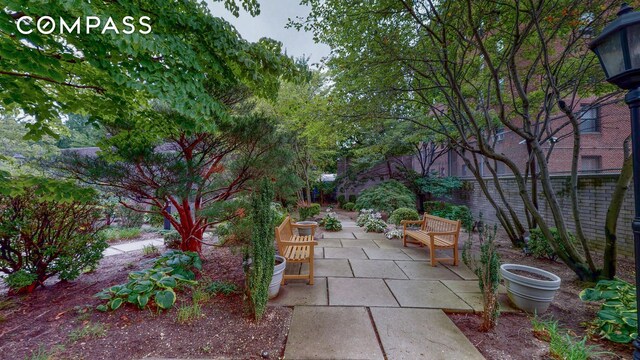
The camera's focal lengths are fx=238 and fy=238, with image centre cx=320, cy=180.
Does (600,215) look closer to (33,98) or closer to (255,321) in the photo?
(255,321)

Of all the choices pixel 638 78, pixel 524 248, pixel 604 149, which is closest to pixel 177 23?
pixel 638 78

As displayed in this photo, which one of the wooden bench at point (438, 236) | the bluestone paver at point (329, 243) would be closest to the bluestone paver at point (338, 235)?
the bluestone paver at point (329, 243)

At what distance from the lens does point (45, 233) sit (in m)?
3.48

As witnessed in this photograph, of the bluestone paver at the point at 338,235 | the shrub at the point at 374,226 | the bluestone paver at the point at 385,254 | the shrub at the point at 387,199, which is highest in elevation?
the shrub at the point at 387,199

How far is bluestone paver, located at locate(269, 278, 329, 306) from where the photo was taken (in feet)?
10.2

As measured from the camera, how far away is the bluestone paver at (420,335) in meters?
2.18

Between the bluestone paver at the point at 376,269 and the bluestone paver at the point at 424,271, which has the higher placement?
the bluestone paver at the point at 376,269

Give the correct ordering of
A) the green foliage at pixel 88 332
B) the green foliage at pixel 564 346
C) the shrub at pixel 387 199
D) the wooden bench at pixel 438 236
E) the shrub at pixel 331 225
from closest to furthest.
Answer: the green foliage at pixel 564 346, the green foliage at pixel 88 332, the wooden bench at pixel 438 236, the shrub at pixel 331 225, the shrub at pixel 387 199

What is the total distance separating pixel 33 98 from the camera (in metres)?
2.74

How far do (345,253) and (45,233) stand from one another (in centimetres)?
503

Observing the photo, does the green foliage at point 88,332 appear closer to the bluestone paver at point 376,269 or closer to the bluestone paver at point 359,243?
the bluestone paver at point 376,269

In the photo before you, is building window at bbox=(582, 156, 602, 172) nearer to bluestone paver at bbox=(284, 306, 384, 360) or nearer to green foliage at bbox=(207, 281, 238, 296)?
bluestone paver at bbox=(284, 306, 384, 360)

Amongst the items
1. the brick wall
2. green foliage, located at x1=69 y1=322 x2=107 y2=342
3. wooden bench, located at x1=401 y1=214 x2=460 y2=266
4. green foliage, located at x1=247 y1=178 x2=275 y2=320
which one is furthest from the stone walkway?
the brick wall

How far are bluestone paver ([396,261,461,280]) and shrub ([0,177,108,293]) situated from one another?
4990mm
